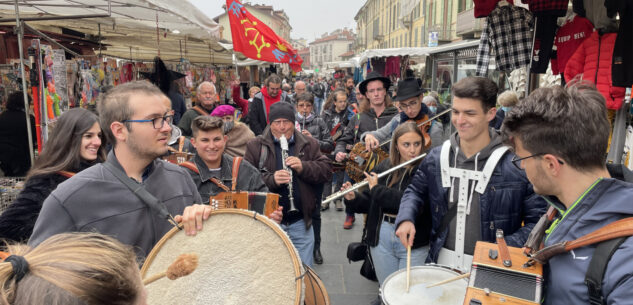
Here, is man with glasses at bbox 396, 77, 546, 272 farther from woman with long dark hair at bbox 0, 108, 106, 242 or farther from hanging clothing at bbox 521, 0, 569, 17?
woman with long dark hair at bbox 0, 108, 106, 242

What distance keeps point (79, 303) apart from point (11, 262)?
17 centimetres

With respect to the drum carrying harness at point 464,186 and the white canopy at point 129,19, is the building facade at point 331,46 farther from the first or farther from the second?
the drum carrying harness at point 464,186

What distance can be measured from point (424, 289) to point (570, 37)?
2712mm

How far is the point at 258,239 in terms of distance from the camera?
1.67 metres

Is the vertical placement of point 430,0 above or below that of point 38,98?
above

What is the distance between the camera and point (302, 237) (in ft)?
12.5

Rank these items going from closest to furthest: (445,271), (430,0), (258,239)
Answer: (258,239)
(445,271)
(430,0)

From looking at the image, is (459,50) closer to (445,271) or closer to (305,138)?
(305,138)

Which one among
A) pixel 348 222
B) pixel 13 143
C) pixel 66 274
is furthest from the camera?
pixel 348 222

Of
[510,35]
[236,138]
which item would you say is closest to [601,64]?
[510,35]

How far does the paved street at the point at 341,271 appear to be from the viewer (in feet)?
13.3

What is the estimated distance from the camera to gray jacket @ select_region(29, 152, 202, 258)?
1.62 meters

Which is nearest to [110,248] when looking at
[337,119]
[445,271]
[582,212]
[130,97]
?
[130,97]

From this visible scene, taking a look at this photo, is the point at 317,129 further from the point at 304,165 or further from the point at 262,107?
the point at 304,165
